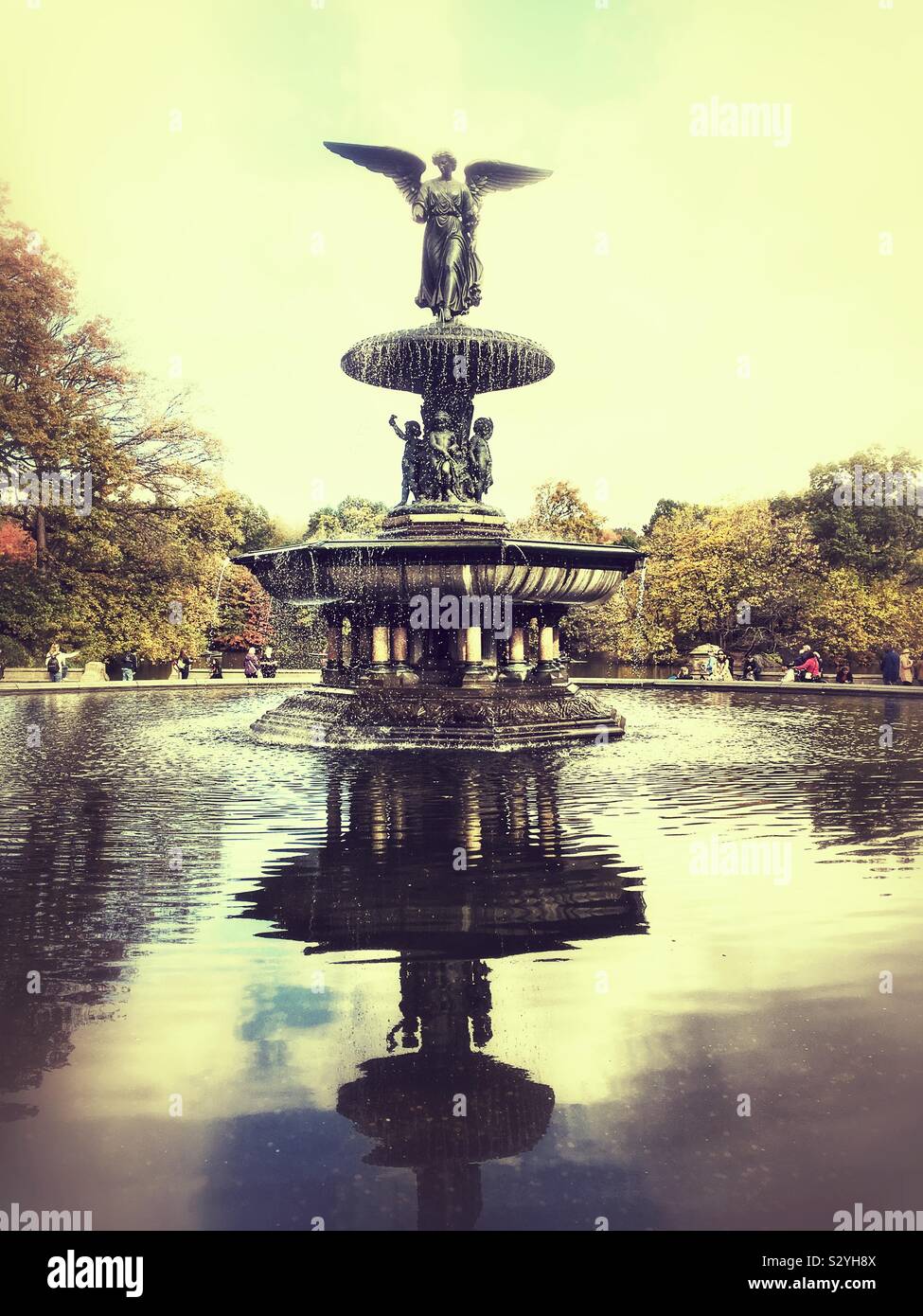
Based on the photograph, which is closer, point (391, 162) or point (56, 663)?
point (391, 162)

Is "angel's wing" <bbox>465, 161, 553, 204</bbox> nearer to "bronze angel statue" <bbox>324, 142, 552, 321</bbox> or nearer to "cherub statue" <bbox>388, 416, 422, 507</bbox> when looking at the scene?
"bronze angel statue" <bbox>324, 142, 552, 321</bbox>

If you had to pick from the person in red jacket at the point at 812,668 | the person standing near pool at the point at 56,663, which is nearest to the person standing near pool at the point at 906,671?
the person in red jacket at the point at 812,668

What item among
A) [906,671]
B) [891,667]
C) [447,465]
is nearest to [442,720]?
[447,465]

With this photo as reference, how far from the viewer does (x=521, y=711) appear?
Result: 1450 centimetres

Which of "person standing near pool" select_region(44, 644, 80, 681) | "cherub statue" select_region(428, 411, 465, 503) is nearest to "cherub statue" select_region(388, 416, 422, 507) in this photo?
"cherub statue" select_region(428, 411, 465, 503)

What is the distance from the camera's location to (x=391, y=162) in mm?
17172

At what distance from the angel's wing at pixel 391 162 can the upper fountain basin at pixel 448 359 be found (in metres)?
2.79

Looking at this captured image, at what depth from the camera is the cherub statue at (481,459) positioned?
18156 millimetres

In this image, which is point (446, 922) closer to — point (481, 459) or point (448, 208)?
point (481, 459)

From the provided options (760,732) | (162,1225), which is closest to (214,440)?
(760,732)

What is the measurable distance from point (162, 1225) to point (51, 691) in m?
26.6

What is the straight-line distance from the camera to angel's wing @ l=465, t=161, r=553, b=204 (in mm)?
17359

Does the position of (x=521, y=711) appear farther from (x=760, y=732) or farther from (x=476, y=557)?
(x=760, y=732)

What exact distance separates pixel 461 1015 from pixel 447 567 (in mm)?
11357
